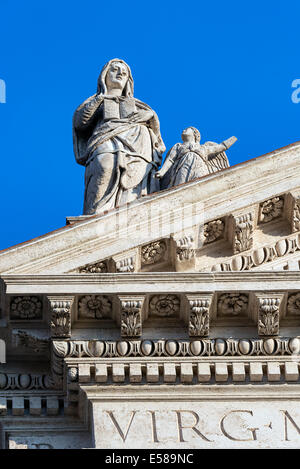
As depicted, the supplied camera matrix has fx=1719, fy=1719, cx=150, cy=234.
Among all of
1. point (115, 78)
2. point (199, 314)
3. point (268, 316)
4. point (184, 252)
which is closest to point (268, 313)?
point (268, 316)

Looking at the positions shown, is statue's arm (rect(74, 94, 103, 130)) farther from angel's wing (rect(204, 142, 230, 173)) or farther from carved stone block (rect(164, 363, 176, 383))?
carved stone block (rect(164, 363, 176, 383))

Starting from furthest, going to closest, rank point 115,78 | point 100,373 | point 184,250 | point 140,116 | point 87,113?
Result: point 115,78, point 87,113, point 140,116, point 184,250, point 100,373

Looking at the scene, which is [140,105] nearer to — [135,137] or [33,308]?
[135,137]

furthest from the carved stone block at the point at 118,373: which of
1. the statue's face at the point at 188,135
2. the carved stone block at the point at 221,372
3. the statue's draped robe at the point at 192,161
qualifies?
the statue's face at the point at 188,135

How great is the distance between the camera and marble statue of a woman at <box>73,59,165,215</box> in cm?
2148

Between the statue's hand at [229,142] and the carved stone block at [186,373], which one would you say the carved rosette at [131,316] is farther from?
the statue's hand at [229,142]

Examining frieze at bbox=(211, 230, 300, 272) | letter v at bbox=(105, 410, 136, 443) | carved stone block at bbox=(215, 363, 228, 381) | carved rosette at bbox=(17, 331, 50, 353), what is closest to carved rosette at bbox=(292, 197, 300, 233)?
frieze at bbox=(211, 230, 300, 272)

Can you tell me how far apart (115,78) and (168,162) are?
72.0 inches

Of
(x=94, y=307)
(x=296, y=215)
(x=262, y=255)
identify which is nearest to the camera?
(x=94, y=307)

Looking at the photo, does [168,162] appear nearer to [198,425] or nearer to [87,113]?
[87,113]

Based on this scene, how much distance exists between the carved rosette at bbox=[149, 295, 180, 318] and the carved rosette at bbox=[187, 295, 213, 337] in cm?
26

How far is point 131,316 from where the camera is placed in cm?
1953

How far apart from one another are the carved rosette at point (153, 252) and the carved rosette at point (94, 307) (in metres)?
0.85

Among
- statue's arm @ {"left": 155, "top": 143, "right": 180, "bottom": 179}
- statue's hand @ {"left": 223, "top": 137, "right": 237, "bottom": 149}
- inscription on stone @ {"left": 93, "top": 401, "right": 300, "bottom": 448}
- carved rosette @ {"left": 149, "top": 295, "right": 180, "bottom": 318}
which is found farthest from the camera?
statue's hand @ {"left": 223, "top": 137, "right": 237, "bottom": 149}
